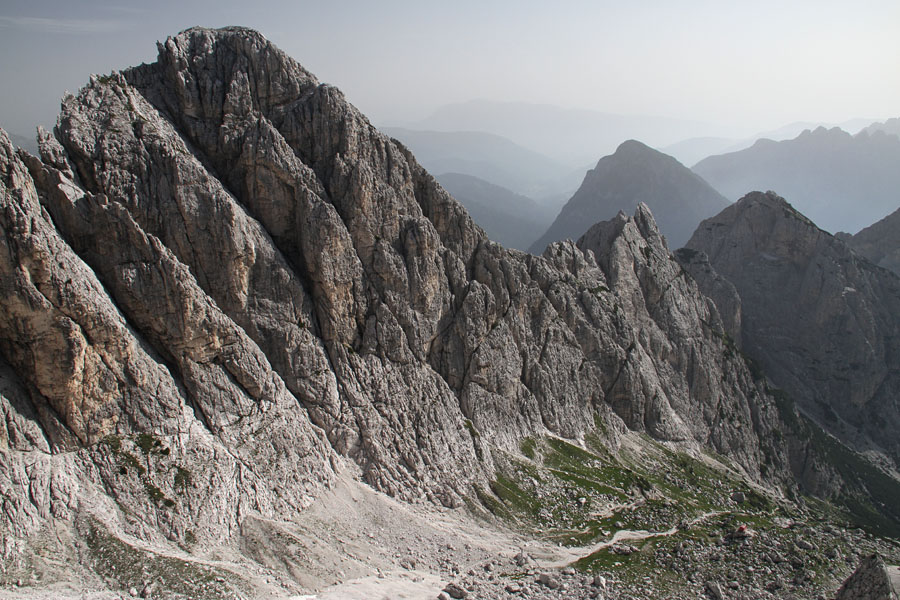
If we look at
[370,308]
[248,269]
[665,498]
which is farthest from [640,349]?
[248,269]

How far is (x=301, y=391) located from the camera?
65.2 meters

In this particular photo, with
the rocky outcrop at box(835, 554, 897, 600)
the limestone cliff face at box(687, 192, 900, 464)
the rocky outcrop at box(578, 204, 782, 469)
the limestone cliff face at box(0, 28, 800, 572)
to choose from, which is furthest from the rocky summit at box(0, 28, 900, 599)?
the limestone cliff face at box(687, 192, 900, 464)

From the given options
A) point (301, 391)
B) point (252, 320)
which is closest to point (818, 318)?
point (301, 391)

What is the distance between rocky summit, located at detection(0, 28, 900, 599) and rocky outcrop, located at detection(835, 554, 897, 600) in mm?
12093

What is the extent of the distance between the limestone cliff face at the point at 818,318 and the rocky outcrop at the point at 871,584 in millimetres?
→ 120668

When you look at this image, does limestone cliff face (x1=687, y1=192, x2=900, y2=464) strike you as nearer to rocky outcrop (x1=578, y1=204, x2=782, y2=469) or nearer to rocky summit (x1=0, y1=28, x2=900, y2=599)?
rocky outcrop (x1=578, y1=204, x2=782, y2=469)

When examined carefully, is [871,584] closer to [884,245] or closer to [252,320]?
[252,320]

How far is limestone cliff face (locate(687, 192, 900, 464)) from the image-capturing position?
6083 inches

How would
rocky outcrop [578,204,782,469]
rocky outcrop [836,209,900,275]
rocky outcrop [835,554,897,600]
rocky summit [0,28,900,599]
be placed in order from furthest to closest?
rocky outcrop [836,209,900,275] < rocky outcrop [578,204,782,469] < rocky summit [0,28,900,599] < rocky outcrop [835,554,897,600]

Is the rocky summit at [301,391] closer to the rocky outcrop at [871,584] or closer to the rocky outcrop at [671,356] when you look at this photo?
the rocky outcrop at [671,356]

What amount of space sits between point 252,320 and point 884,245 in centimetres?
22126

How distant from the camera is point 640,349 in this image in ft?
350

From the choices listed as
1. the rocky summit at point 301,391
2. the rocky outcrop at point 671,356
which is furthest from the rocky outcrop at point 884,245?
the rocky summit at point 301,391

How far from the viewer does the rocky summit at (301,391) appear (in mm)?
45938
